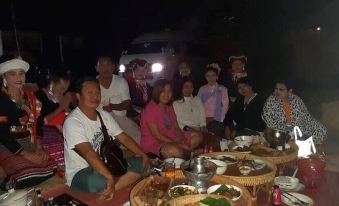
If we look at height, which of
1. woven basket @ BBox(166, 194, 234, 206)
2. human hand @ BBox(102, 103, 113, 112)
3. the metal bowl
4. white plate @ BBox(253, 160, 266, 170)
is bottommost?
woven basket @ BBox(166, 194, 234, 206)

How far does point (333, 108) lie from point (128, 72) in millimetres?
4477

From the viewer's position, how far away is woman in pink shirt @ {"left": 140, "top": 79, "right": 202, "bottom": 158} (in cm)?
474

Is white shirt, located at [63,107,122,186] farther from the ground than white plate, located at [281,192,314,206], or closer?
farther from the ground

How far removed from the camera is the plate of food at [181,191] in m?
2.74

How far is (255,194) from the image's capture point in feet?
9.76

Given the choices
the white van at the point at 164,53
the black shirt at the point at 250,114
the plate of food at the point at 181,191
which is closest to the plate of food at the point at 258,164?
the plate of food at the point at 181,191

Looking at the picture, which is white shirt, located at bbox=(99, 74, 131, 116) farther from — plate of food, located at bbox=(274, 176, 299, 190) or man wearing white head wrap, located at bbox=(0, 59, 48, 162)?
plate of food, located at bbox=(274, 176, 299, 190)

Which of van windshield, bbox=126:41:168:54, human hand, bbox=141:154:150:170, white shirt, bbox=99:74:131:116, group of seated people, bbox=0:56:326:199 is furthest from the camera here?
van windshield, bbox=126:41:168:54

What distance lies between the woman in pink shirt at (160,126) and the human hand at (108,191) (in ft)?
4.68

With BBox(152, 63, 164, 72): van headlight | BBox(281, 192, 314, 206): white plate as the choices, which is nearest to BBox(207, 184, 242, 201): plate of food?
BBox(281, 192, 314, 206): white plate

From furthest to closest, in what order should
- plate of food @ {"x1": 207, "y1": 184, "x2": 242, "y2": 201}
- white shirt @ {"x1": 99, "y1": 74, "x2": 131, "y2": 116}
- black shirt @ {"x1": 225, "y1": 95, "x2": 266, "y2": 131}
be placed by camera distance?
white shirt @ {"x1": 99, "y1": 74, "x2": 131, "y2": 116} < black shirt @ {"x1": 225, "y1": 95, "x2": 266, "y2": 131} < plate of food @ {"x1": 207, "y1": 184, "x2": 242, "y2": 201}

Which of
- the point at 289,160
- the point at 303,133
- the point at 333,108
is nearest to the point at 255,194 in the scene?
the point at 289,160

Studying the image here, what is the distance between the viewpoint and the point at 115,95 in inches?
225

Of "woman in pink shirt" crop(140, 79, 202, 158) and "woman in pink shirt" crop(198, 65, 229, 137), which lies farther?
"woman in pink shirt" crop(198, 65, 229, 137)
